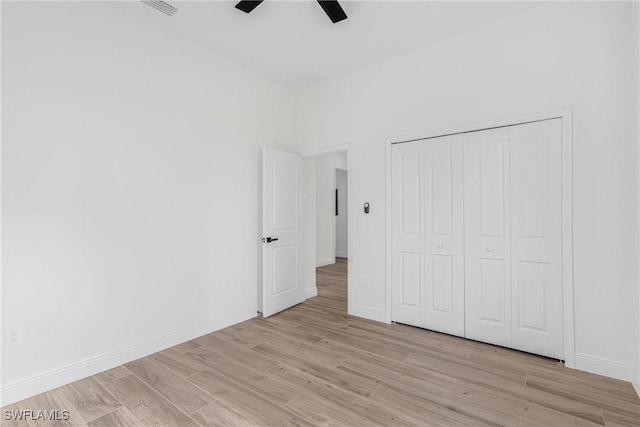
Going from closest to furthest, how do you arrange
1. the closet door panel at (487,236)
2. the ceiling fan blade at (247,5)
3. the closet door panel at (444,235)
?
the ceiling fan blade at (247,5) < the closet door panel at (487,236) < the closet door panel at (444,235)

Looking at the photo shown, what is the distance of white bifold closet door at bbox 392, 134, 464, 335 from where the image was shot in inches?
122

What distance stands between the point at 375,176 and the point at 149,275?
2.61 metres

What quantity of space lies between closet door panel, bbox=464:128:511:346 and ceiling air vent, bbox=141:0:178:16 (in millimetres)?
2996

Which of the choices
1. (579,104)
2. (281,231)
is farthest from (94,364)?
(579,104)

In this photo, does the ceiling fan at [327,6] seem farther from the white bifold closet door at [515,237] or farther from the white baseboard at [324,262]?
the white baseboard at [324,262]

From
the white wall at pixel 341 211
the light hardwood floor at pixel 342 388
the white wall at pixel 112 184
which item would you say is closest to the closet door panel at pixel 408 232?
the light hardwood floor at pixel 342 388

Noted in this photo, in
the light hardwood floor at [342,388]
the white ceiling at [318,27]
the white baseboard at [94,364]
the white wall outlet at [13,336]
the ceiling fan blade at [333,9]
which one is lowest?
the light hardwood floor at [342,388]

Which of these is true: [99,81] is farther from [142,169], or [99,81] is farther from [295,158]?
[295,158]

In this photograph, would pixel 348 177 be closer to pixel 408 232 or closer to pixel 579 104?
pixel 408 232

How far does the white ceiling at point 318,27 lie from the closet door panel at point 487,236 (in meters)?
1.10

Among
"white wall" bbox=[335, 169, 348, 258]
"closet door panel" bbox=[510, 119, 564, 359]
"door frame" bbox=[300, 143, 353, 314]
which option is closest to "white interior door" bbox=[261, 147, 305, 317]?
"door frame" bbox=[300, 143, 353, 314]

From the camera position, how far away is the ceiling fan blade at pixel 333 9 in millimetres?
2375

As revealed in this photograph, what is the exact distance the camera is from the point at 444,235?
3178 mm

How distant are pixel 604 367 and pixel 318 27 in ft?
12.5
